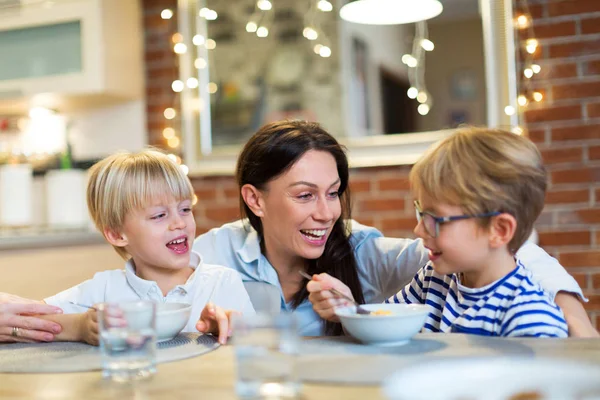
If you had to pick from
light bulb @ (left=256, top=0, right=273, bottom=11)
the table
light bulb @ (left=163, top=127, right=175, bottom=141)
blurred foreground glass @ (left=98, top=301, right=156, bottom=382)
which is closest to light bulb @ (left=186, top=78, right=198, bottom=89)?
light bulb @ (left=163, top=127, right=175, bottom=141)

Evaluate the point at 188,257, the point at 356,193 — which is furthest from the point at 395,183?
the point at 188,257

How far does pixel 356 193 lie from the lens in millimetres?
3340

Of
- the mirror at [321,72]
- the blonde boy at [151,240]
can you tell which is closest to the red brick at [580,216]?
the mirror at [321,72]

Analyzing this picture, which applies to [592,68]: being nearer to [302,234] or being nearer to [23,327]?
[302,234]

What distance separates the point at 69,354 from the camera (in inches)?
48.6

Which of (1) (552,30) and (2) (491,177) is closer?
(2) (491,177)

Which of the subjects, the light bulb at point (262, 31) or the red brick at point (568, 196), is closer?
the red brick at point (568, 196)

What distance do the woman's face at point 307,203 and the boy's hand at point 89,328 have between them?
761mm

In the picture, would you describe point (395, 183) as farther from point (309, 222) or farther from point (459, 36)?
point (309, 222)

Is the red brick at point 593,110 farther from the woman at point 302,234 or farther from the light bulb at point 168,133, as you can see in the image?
the light bulb at point 168,133

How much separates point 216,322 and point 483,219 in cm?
57

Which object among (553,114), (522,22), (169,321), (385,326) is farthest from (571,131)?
(169,321)

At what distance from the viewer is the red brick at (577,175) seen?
2.99 metres

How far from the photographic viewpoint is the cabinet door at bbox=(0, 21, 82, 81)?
354cm
